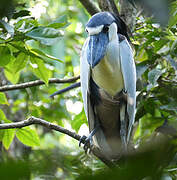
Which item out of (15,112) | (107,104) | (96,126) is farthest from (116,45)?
(15,112)

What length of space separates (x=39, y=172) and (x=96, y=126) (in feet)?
6.54

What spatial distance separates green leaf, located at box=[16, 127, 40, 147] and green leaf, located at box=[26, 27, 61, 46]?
556 millimetres

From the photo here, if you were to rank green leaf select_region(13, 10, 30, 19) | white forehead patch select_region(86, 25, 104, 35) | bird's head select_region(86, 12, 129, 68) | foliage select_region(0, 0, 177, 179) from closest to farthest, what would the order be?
foliage select_region(0, 0, 177, 179), green leaf select_region(13, 10, 30, 19), bird's head select_region(86, 12, 129, 68), white forehead patch select_region(86, 25, 104, 35)

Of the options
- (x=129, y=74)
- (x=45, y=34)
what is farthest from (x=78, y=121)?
(x=45, y=34)

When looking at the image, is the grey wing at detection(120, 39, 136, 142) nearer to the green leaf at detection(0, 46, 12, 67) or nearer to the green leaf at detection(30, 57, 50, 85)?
the green leaf at detection(30, 57, 50, 85)

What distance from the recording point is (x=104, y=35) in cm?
190

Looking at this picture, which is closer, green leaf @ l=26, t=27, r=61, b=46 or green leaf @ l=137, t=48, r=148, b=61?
green leaf @ l=26, t=27, r=61, b=46

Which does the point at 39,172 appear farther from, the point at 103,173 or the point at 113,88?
the point at 113,88

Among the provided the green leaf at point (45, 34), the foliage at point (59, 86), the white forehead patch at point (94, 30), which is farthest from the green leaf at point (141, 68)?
the green leaf at point (45, 34)

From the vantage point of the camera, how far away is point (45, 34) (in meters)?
1.49

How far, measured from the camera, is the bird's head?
5.73 ft

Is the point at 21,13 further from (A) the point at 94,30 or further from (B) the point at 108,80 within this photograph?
(B) the point at 108,80

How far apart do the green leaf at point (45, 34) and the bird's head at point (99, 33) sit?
0.30 m

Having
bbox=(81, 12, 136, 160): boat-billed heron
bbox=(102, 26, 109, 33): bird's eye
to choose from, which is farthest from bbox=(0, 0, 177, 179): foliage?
bbox=(102, 26, 109, 33): bird's eye
